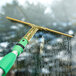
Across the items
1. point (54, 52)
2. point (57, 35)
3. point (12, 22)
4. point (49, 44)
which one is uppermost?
point (12, 22)

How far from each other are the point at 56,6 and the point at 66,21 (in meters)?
0.52

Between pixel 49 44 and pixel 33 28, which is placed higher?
pixel 33 28

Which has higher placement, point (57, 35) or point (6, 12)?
point (6, 12)

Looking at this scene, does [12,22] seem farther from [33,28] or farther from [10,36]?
[33,28]

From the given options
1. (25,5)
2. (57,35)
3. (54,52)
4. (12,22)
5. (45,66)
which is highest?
(25,5)

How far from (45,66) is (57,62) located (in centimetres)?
37

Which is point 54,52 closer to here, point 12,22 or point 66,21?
point 66,21

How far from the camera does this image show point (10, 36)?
234 cm

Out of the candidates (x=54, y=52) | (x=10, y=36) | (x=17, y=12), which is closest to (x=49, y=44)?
(x=54, y=52)

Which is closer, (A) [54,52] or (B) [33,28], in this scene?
(B) [33,28]

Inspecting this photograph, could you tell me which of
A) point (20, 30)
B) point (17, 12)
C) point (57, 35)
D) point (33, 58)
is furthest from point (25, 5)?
point (33, 58)

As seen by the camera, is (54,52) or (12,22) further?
(54,52)

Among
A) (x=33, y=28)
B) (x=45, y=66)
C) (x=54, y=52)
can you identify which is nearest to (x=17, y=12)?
(x=33, y=28)

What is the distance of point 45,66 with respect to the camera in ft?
8.41
